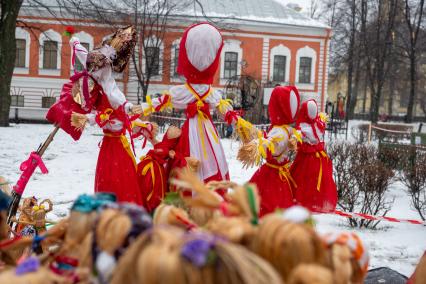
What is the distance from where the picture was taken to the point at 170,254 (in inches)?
41.4

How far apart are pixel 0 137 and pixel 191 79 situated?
38.9 feet

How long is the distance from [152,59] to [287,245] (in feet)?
79.8

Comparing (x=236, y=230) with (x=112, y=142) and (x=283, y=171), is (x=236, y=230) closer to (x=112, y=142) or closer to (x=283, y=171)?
(x=112, y=142)

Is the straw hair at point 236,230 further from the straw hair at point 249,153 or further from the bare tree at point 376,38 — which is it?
the bare tree at point 376,38

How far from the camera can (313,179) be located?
523 centimetres

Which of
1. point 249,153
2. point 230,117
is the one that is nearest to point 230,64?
point 230,117

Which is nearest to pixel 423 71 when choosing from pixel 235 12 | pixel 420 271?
pixel 235 12

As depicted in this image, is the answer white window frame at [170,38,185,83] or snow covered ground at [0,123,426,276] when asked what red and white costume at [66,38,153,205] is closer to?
snow covered ground at [0,123,426,276]

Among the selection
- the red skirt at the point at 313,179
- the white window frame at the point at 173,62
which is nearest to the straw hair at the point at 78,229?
the red skirt at the point at 313,179

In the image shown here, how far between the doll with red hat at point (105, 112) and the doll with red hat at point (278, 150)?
1.22m

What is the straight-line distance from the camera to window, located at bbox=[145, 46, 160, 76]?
2492 centimetres

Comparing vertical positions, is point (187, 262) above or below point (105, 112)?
below

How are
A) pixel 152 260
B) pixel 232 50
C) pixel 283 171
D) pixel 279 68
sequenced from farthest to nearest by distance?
1. pixel 279 68
2. pixel 232 50
3. pixel 283 171
4. pixel 152 260

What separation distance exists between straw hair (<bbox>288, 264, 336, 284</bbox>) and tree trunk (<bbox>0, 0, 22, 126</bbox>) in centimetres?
1614
